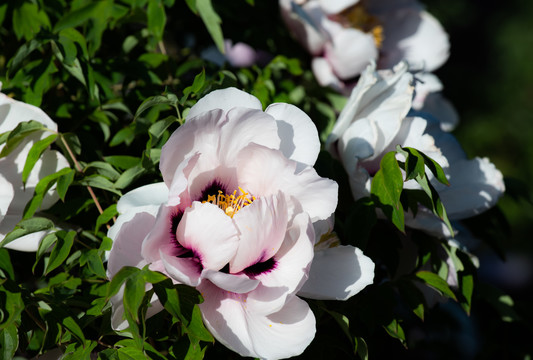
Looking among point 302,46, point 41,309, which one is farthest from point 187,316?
point 302,46

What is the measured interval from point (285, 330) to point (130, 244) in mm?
158

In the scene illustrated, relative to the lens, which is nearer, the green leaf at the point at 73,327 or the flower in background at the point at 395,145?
the green leaf at the point at 73,327

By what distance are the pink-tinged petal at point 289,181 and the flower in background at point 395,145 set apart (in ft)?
0.46

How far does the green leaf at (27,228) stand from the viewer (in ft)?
1.91

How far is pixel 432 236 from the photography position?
2.49 feet

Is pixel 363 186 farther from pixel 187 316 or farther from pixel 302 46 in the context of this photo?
pixel 302 46

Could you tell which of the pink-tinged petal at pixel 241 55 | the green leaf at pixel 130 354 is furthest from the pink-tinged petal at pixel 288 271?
the pink-tinged petal at pixel 241 55

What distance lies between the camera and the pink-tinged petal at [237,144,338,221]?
0.57 meters

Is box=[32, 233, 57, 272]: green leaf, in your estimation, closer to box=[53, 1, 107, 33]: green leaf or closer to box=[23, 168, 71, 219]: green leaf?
box=[23, 168, 71, 219]: green leaf

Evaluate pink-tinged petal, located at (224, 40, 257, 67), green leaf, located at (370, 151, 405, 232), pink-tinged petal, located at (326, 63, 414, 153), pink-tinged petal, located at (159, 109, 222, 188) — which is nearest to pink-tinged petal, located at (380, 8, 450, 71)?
pink-tinged petal, located at (224, 40, 257, 67)

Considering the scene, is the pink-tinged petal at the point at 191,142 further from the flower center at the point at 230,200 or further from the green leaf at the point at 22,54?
the green leaf at the point at 22,54

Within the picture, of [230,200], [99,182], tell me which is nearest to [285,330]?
[230,200]

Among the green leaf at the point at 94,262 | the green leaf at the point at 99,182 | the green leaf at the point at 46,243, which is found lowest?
the green leaf at the point at 94,262

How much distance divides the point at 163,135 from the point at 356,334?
0.95 ft
